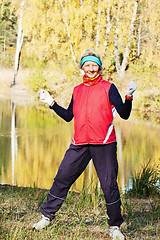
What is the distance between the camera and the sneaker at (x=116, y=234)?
348 centimetres

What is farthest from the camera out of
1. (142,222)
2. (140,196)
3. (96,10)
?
(96,10)

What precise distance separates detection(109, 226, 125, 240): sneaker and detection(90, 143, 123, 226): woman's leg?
0.14 feet

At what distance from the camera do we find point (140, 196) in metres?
5.48

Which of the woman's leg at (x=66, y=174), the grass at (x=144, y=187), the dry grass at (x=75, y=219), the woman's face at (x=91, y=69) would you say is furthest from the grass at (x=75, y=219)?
the woman's face at (x=91, y=69)

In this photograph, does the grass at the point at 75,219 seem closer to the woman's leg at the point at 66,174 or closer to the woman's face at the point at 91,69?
the woman's leg at the point at 66,174

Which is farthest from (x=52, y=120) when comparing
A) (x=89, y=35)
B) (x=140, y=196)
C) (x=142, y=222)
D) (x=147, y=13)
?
(x=142, y=222)

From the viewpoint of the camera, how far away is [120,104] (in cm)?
344

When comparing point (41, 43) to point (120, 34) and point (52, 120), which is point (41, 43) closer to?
point (120, 34)

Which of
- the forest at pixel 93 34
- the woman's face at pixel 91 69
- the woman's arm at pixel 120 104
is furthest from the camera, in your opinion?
the forest at pixel 93 34

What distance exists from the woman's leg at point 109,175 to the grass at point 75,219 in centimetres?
26

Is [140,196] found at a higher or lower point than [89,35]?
lower

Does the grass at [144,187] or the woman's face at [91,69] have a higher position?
the woman's face at [91,69]

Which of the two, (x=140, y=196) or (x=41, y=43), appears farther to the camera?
(x=41, y=43)

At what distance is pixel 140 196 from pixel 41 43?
15.7 metres
